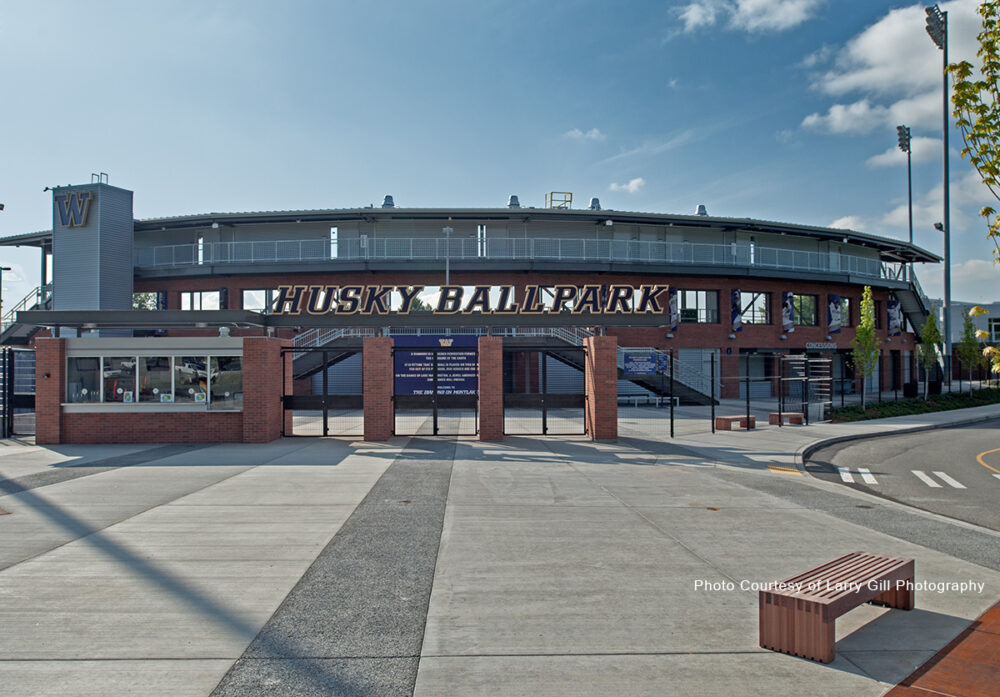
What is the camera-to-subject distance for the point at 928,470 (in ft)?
49.8

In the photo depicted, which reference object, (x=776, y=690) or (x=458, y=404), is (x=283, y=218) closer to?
(x=458, y=404)

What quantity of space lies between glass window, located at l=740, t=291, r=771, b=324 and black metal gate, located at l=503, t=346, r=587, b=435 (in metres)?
12.0

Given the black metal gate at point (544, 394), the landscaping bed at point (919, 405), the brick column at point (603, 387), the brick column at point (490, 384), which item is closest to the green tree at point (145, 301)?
the black metal gate at point (544, 394)

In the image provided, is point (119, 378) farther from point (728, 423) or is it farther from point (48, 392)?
point (728, 423)

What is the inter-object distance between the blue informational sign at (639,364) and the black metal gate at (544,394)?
2303 mm

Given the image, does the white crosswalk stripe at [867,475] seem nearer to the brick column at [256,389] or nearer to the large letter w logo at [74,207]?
the brick column at [256,389]

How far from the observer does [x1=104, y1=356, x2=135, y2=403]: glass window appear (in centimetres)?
1811

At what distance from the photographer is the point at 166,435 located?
18.1 meters

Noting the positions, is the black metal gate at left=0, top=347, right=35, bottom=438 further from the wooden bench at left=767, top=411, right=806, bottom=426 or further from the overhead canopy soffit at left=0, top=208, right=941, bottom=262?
the wooden bench at left=767, top=411, right=806, bottom=426

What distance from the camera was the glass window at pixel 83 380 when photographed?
59.6ft

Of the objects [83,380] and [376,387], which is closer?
[83,380]

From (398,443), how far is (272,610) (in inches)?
485

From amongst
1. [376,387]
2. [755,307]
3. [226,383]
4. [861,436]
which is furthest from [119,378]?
[755,307]

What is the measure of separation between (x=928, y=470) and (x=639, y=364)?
16.9 meters
